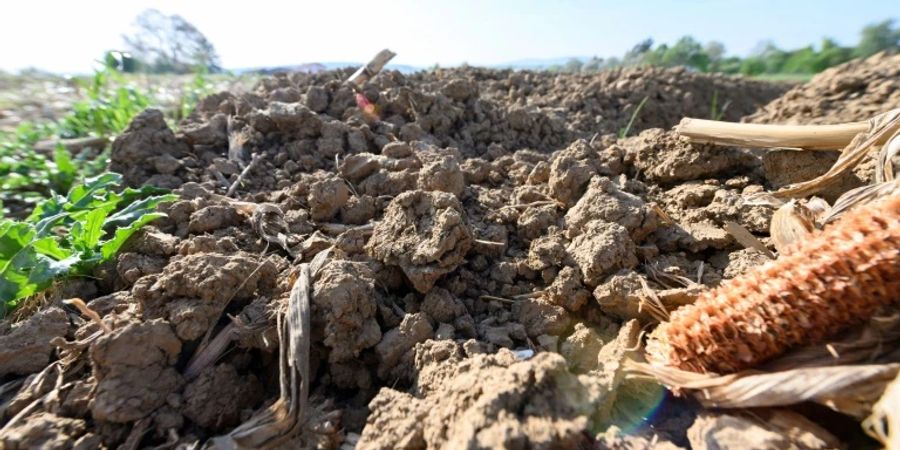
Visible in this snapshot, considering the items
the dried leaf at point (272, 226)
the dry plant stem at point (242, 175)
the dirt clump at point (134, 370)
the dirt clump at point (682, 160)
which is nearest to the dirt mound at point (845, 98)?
the dirt clump at point (682, 160)

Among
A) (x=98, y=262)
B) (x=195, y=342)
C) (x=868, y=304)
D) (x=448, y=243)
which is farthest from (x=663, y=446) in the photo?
(x=98, y=262)

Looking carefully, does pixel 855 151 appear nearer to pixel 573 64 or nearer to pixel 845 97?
pixel 845 97

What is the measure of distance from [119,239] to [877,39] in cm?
1261

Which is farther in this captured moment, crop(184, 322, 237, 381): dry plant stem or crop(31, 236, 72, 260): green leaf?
crop(31, 236, 72, 260): green leaf

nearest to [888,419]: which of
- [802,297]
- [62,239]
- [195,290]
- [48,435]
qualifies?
[802,297]

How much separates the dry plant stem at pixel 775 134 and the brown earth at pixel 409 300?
0.27 ft

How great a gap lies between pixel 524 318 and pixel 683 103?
4.38 meters

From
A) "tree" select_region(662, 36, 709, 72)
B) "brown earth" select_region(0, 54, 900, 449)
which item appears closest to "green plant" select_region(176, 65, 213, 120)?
"brown earth" select_region(0, 54, 900, 449)

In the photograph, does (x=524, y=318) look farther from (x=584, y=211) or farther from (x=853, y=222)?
(x=853, y=222)

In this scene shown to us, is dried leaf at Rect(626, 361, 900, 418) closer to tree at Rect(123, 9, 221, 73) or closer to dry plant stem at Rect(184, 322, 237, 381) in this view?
dry plant stem at Rect(184, 322, 237, 381)

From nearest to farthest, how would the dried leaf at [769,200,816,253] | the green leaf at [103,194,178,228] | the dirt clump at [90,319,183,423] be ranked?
the dirt clump at [90,319,183,423], the dried leaf at [769,200,816,253], the green leaf at [103,194,178,228]

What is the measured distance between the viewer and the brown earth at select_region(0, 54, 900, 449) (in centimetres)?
122

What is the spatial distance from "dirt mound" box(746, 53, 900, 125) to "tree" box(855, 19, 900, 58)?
7.41m

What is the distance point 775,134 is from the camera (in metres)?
1.85
